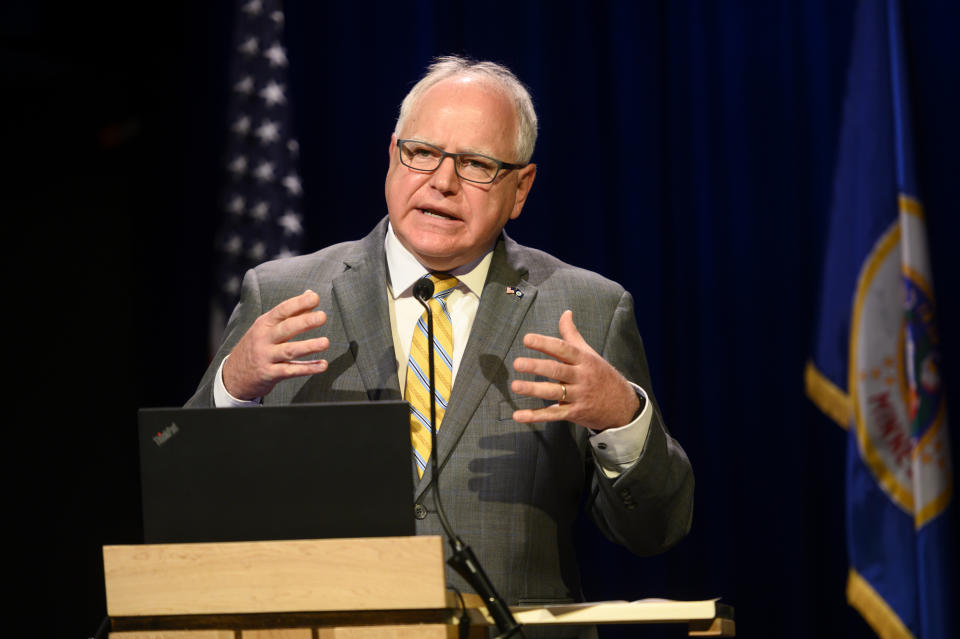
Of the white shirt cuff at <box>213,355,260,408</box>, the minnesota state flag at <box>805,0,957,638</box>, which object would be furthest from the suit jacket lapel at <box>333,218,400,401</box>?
the minnesota state flag at <box>805,0,957,638</box>

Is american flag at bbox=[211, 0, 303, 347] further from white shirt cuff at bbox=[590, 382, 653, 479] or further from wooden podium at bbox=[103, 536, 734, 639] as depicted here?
wooden podium at bbox=[103, 536, 734, 639]

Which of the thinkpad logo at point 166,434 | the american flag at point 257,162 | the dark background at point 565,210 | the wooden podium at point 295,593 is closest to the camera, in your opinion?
the wooden podium at point 295,593

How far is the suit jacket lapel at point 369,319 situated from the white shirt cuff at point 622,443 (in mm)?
391

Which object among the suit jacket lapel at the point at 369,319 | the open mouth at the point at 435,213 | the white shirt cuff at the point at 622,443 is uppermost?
the open mouth at the point at 435,213

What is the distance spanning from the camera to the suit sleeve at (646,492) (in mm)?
1770

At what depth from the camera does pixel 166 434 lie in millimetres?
1370

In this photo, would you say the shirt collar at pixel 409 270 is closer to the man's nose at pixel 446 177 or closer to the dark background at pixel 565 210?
the man's nose at pixel 446 177

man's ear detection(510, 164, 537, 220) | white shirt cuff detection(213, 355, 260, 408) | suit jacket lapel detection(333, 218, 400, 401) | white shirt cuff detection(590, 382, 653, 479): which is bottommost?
white shirt cuff detection(590, 382, 653, 479)

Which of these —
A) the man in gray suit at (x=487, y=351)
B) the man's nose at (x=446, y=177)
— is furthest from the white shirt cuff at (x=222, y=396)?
the man's nose at (x=446, y=177)

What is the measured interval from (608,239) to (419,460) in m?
2.29

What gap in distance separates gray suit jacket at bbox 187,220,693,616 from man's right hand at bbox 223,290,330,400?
0.92 feet

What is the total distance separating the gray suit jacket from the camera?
184 cm

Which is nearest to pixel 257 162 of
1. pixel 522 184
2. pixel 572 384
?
pixel 522 184

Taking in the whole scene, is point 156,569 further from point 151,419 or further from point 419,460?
point 419,460
